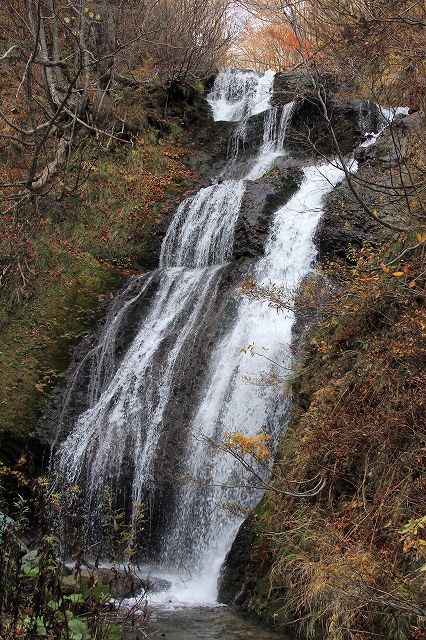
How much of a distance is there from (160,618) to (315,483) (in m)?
2.06

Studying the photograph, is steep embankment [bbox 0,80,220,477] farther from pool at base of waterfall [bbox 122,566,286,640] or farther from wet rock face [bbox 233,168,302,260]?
pool at base of waterfall [bbox 122,566,286,640]

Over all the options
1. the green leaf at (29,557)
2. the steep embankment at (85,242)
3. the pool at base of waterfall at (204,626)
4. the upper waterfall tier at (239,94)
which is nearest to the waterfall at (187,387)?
the steep embankment at (85,242)

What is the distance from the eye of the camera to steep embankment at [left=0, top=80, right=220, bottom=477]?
997 cm

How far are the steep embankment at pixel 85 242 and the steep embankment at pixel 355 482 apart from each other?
4131 millimetres

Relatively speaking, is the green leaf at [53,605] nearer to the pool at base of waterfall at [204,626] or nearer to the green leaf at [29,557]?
the green leaf at [29,557]

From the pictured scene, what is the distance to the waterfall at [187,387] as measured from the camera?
25.2 ft

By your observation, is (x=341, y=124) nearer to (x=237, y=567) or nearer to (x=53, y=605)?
(x=237, y=567)

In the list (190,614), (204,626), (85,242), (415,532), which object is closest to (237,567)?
(190,614)

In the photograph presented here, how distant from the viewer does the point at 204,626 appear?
5.51 metres

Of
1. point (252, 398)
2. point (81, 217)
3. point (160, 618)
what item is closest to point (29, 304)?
point (81, 217)

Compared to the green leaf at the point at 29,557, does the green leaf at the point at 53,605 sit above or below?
below

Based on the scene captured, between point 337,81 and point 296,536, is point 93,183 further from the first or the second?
point 296,536

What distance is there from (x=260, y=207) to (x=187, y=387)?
443 cm

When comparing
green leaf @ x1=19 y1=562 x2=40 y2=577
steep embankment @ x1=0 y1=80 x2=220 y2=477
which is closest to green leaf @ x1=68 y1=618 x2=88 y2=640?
green leaf @ x1=19 y1=562 x2=40 y2=577
